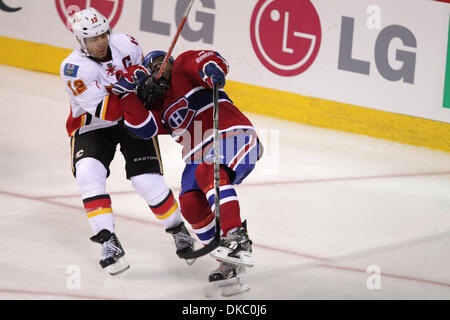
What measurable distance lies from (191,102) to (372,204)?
162 cm

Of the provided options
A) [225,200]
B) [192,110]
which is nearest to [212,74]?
[192,110]

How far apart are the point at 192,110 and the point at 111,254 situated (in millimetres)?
658

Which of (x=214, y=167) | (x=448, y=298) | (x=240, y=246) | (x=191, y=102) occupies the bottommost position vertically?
A: (x=448, y=298)

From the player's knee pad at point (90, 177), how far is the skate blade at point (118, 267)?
29 cm

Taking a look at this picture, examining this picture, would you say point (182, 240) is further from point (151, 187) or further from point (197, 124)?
point (197, 124)

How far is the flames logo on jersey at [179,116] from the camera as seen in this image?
3.29m

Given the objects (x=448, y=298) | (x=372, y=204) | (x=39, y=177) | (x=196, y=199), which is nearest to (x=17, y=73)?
(x=39, y=177)

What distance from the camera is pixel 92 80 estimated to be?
348 centimetres

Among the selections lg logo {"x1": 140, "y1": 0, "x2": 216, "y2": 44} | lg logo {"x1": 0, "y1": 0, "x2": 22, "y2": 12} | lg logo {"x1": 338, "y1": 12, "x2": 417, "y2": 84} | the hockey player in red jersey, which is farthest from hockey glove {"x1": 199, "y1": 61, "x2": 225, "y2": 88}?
lg logo {"x1": 0, "y1": 0, "x2": 22, "y2": 12}

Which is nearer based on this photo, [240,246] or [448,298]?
[240,246]

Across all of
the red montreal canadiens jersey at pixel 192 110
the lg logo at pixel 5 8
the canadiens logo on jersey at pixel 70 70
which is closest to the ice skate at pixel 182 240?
the red montreal canadiens jersey at pixel 192 110
